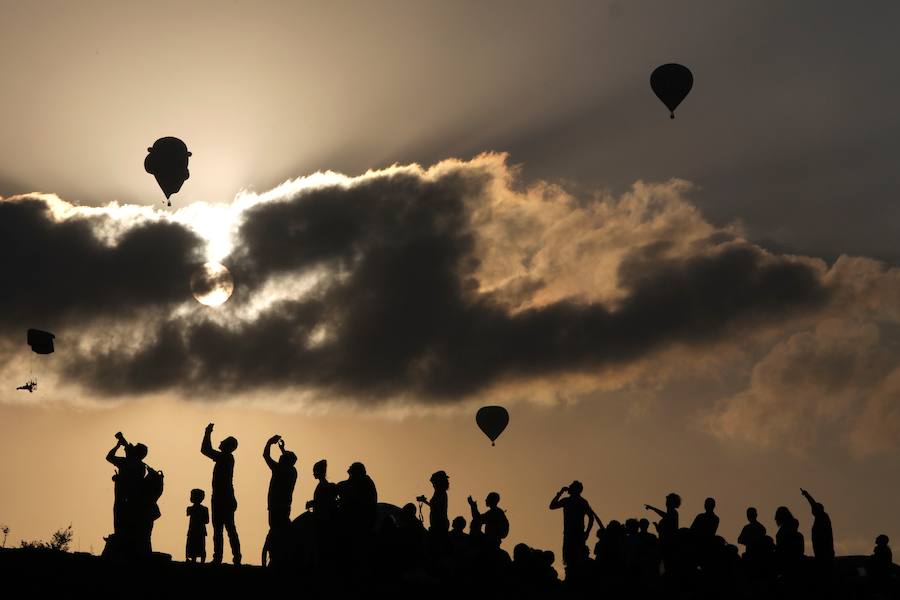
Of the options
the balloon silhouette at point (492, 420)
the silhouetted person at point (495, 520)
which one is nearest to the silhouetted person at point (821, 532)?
the silhouetted person at point (495, 520)

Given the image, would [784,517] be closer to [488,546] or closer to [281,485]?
[488,546]

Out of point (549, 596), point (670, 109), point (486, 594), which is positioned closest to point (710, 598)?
point (549, 596)

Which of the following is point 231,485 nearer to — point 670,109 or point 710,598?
point 710,598

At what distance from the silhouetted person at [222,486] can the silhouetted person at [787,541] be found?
32.3 feet

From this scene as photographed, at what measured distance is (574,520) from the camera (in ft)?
77.2

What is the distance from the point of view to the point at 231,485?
22.4 m

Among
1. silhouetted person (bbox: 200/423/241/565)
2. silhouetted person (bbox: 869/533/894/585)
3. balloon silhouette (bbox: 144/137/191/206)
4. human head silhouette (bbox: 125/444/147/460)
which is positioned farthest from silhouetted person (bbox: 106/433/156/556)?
balloon silhouette (bbox: 144/137/191/206)

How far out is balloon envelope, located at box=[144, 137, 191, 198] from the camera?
4344 centimetres

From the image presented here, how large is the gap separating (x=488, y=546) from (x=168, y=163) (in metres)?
28.1

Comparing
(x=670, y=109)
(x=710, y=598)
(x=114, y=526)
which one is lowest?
(x=710, y=598)

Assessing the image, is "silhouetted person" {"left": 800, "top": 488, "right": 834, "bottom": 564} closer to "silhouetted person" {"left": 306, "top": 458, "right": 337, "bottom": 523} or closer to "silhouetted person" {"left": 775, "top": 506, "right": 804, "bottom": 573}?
"silhouetted person" {"left": 775, "top": 506, "right": 804, "bottom": 573}

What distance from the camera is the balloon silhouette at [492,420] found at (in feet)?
185

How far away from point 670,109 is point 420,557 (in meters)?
35.0

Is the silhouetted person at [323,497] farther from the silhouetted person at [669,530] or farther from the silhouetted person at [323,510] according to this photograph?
the silhouetted person at [669,530]
